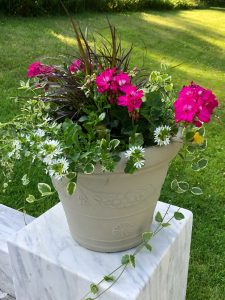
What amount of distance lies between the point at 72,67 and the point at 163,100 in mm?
365

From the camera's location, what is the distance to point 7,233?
215 centimetres

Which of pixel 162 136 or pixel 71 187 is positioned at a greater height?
pixel 162 136

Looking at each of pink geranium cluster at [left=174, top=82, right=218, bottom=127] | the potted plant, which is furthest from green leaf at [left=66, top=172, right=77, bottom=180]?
pink geranium cluster at [left=174, top=82, right=218, bottom=127]

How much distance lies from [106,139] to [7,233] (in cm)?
111

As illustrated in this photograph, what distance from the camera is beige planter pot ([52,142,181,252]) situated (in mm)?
1316

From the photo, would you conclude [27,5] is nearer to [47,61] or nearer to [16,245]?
[47,61]

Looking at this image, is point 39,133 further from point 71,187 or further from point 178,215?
point 178,215

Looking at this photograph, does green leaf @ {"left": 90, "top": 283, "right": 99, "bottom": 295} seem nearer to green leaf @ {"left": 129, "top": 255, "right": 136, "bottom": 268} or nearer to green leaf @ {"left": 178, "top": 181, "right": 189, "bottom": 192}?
green leaf @ {"left": 129, "top": 255, "right": 136, "bottom": 268}

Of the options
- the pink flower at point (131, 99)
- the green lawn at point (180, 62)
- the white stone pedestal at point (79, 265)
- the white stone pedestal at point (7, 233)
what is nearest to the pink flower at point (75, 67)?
the green lawn at point (180, 62)

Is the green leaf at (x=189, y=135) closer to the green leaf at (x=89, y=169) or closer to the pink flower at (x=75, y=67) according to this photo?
the green leaf at (x=89, y=169)

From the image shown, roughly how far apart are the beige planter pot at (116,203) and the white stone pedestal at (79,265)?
2.7 inches

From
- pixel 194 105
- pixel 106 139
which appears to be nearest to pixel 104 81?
pixel 106 139

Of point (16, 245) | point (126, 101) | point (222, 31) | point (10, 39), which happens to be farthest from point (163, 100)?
point (222, 31)

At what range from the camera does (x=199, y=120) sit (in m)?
1.30
